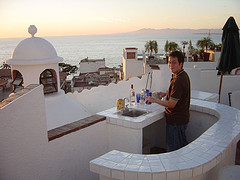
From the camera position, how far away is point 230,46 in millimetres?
6059

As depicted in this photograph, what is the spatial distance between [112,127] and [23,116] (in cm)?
146

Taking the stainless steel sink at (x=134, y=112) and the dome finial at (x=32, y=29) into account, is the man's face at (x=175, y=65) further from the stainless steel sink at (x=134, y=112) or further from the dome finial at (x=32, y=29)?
the dome finial at (x=32, y=29)

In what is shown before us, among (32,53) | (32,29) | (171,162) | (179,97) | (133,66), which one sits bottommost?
(133,66)

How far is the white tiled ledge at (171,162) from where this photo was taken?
2.26 metres

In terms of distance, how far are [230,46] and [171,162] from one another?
4680mm

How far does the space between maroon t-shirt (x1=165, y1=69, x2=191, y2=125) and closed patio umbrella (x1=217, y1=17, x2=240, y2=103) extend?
3188 millimetres

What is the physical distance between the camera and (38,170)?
3.13 m

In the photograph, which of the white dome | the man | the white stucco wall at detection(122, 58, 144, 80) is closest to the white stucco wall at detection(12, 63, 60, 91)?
the white dome

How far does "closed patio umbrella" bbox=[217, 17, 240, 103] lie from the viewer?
596 centimetres

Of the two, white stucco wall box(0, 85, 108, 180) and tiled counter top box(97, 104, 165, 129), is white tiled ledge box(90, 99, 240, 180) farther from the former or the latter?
white stucco wall box(0, 85, 108, 180)

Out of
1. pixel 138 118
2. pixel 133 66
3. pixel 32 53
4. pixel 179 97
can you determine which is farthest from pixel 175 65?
pixel 133 66

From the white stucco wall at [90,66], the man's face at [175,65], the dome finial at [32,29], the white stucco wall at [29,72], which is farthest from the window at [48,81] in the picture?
the white stucco wall at [90,66]

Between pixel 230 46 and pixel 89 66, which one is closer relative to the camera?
pixel 230 46

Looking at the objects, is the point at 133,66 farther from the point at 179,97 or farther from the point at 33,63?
the point at 179,97
